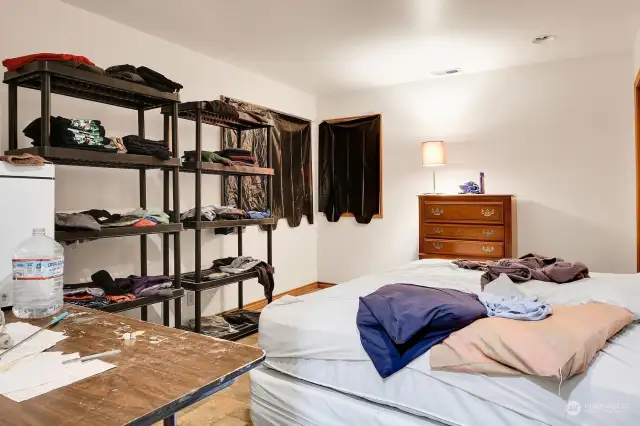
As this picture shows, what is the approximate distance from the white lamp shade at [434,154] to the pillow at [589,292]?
2246 mm

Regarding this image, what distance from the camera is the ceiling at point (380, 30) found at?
9.52 ft

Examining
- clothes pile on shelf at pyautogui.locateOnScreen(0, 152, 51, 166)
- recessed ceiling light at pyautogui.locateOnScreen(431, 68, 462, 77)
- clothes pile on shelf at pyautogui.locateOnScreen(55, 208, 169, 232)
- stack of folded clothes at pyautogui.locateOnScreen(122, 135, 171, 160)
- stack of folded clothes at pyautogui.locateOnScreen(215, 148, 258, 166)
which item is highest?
recessed ceiling light at pyautogui.locateOnScreen(431, 68, 462, 77)

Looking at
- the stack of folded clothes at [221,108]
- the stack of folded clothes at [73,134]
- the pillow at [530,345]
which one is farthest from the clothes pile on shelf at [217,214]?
→ the pillow at [530,345]

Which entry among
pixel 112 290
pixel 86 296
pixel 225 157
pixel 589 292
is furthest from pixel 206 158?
pixel 589 292

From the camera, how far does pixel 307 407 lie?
174 cm

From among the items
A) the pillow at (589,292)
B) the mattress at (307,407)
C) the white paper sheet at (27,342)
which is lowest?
the mattress at (307,407)

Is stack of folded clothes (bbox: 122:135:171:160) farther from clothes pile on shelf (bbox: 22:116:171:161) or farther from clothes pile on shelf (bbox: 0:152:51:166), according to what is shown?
clothes pile on shelf (bbox: 0:152:51:166)

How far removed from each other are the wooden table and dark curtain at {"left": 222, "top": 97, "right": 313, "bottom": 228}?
9.99 ft

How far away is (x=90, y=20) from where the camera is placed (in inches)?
116

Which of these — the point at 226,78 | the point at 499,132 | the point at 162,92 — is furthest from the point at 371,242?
the point at 162,92

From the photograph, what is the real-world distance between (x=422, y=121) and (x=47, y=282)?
166 inches

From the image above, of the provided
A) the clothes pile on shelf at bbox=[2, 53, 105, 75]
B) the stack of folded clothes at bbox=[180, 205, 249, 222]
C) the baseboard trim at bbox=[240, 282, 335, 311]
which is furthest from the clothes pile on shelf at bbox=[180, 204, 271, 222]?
the clothes pile on shelf at bbox=[2, 53, 105, 75]

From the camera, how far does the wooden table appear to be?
69 cm

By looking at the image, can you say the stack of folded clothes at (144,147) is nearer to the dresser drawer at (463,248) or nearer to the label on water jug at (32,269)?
the label on water jug at (32,269)
